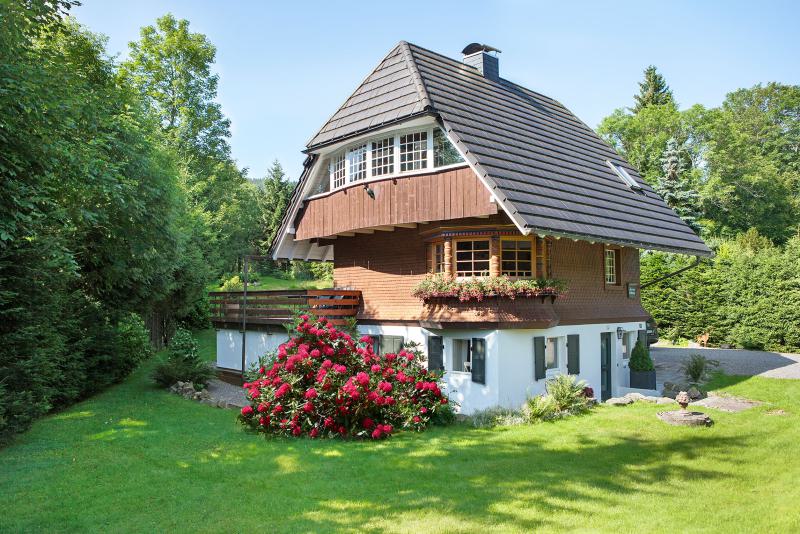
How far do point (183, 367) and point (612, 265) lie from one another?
13814 mm

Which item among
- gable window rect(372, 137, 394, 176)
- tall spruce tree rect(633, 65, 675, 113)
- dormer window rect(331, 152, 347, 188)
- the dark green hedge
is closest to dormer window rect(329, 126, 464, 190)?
gable window rect(372, 137, 394, 176)

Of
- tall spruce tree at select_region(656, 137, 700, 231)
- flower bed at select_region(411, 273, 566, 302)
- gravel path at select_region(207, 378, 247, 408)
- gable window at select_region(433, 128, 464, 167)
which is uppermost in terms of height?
tall spruce tree at select_region(656, 137, 700, 231)

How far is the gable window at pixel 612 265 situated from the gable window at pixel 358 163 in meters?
7.96

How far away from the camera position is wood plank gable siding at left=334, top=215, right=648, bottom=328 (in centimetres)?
1413

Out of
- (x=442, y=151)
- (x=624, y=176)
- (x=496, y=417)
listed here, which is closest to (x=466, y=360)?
(x=496, y=417)

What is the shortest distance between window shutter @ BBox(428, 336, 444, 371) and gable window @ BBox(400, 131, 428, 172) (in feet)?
15.1

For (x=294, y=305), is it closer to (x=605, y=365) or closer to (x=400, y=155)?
(x=400, y=155)

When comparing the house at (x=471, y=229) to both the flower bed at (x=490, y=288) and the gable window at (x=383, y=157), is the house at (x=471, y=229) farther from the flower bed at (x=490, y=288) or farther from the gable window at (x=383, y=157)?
the flower bed at (x=490, y=288)

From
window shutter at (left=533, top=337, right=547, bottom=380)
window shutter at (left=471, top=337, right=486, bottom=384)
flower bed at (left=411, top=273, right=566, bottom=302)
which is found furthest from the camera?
window shutter at (left=533, top=337, right=547, bottom=380)

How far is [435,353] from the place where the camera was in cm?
1504

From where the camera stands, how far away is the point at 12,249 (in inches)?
427

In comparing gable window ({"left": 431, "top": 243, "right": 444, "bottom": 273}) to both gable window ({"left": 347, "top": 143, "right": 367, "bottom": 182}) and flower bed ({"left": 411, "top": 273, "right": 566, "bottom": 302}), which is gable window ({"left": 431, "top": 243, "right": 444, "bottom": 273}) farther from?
gable window ({"left": 347, "top": 143, "right": 367, "bottom": 182})

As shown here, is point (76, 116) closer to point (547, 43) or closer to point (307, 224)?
point (307, 224)

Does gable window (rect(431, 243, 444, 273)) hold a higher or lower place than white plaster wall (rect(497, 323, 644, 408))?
higher
